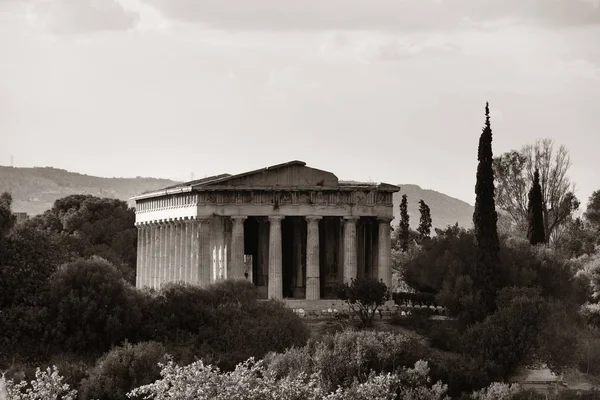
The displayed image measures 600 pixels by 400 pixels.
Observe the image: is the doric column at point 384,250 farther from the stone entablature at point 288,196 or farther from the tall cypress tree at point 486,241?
the tall cypress tree at point 486,241

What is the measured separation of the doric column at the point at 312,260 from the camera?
94.3 metres

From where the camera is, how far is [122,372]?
A: 242ft

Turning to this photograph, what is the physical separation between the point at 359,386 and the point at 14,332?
61.8 feet

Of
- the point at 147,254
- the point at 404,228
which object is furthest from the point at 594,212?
the point at 147,254

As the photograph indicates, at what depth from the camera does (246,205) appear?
3743 inches

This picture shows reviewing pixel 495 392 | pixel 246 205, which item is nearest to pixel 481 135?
pixel 246 205

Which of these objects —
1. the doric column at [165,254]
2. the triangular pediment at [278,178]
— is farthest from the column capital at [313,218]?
the doric column at [165,254]

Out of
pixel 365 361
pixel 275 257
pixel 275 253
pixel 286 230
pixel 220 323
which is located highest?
pixel 286 230

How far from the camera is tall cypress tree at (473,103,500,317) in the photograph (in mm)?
87500

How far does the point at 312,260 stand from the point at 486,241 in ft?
35.4

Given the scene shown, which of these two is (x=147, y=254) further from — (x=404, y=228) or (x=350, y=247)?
(x=404, y=228)

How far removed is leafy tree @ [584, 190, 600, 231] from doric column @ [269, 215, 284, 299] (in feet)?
151

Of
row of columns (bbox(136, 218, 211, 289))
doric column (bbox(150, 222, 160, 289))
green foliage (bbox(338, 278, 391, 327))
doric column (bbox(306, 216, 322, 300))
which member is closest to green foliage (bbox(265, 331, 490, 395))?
green foliage (bbox(338, 278, 391, 327))

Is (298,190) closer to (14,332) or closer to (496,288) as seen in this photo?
(496,288)
